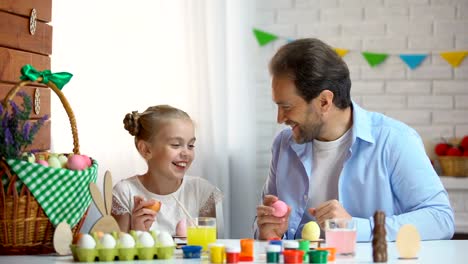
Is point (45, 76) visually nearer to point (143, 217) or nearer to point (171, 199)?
point (143, 217)

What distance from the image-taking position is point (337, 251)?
2234 millimetres

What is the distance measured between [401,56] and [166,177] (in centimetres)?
216

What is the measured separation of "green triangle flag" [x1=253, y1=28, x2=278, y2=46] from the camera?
5.14 m

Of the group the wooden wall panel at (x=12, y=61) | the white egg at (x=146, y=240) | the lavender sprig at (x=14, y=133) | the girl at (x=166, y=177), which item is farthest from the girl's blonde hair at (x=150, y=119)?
the white egg at (x=146, y=240)

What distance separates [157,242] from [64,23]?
7.18 ft

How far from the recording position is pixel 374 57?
16.8 ft

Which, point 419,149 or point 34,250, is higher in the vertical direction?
point 419,149

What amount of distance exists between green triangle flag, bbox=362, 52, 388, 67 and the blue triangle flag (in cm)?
10

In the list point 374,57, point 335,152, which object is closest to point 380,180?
point 335,152

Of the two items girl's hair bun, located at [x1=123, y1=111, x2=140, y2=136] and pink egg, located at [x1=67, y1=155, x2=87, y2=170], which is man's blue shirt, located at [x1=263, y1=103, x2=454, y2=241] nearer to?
girl's hair bun, located at [x1=123, y1=111, x2=140, y2=136]

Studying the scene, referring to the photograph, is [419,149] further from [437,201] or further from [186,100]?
[186,100]

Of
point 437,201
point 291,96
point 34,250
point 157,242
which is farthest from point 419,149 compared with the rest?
point 34,250

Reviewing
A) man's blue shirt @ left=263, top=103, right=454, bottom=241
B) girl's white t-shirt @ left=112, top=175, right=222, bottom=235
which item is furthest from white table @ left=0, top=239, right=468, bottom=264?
girl's white t-shirt @ left=112, top=175, right=222, bottom=235

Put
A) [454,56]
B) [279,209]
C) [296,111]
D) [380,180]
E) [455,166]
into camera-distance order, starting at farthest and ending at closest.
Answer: [454,56] → [455,166] → [296,111] → [380,180] → [279,209]
